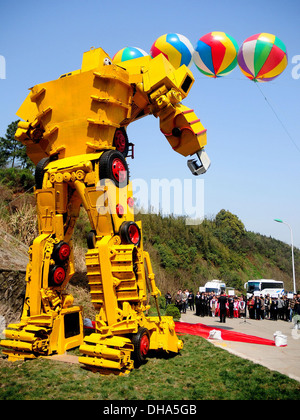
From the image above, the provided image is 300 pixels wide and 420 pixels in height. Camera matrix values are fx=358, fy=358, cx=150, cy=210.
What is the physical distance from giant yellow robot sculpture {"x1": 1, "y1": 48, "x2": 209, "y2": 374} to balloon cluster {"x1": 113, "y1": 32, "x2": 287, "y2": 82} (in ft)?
5.40

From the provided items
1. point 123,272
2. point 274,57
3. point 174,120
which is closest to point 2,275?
point 123,272

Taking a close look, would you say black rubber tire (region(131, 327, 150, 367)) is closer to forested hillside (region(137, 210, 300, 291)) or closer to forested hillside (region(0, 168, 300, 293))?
forested hillside (region(0, 168, 300, 293))

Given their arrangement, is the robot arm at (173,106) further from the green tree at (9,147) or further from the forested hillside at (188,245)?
the green tree at (9,147)

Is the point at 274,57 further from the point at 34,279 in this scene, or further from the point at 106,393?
the point at 106,393

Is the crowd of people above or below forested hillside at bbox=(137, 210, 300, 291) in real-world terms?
below

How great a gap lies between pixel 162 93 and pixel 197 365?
589 cm

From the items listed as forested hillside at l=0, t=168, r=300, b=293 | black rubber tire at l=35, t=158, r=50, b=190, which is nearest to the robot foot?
black rubber tire at l=35, t=158, r=50, b=190

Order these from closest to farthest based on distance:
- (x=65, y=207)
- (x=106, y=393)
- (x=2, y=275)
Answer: (x=106, y=393)
(x=65, y=207)
(x=2, y=275)

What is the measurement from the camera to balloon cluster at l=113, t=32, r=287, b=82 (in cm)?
959

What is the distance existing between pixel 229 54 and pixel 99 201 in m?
Result: 6.10

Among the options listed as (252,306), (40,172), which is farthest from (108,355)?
(252,306)

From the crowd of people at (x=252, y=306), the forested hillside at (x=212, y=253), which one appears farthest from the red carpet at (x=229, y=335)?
the forested hillside at (x=212, y=253)

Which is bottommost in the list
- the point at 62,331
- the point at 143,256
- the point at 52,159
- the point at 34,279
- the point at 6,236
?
the point at 62,331

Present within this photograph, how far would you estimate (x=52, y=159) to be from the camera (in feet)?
27.5
